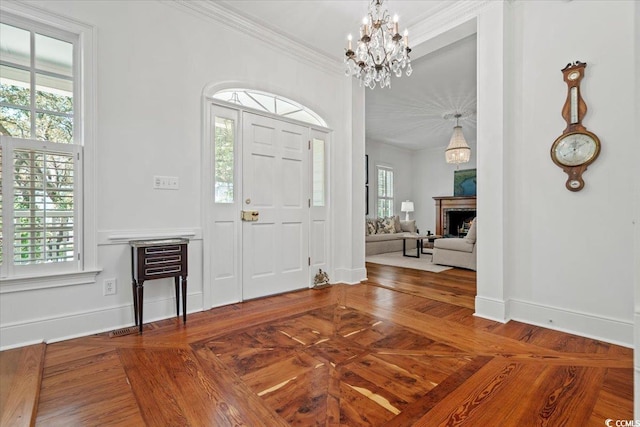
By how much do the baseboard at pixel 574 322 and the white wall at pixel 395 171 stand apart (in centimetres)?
607

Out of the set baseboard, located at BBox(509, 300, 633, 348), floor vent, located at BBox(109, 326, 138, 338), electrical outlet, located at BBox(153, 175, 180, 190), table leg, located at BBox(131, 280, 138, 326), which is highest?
electrical outlet, located at BBox(153, 175, 180, 190)

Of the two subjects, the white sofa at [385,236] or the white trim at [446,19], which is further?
the white sofa at [385,236]

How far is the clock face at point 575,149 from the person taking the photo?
246 cm

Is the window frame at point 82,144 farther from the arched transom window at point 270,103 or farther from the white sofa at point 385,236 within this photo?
the white sofa at point 385,236

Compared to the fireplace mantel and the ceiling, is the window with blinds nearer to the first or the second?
the ceiling

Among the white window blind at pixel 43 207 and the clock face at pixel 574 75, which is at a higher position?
the clock face at pixel 574 75

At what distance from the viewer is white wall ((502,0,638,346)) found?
7.70 ft

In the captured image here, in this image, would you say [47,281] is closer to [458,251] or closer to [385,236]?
[458,251]

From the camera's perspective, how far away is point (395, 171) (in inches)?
377

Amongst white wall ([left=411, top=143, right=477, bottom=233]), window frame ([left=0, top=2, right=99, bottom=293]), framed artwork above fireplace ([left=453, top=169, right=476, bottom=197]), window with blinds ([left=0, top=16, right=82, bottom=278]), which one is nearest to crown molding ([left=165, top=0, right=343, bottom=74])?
window frame ([left=0, top=2, right=99, bottom=293])

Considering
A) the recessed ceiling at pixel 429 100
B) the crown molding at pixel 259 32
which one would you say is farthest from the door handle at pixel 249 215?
the recessed ceiling at pixel 429 100

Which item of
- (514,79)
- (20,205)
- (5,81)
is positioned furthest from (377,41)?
(20,205)

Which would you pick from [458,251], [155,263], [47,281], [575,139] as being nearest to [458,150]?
[458,251]

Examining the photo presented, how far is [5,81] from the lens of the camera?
2.21 metres
